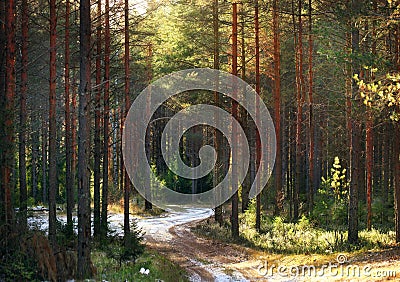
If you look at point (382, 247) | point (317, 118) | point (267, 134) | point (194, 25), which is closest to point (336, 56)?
point (382, 247)

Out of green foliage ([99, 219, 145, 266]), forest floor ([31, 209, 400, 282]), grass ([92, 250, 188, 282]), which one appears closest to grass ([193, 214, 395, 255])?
forest floor ([31, 209, 400, 282])

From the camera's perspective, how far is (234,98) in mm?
19297

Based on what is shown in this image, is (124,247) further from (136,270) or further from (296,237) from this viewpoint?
(296,237)

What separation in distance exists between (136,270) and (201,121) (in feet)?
56.5

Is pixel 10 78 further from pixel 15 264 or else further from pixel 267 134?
pixel 267 134

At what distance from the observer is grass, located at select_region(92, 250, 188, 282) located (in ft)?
37.4

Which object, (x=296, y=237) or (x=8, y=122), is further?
(x=296, y=237)

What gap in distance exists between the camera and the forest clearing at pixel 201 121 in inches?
428

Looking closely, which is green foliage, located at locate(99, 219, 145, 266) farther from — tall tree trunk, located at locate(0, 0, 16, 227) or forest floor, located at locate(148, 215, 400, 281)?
tall tree trunk, located at locate(0, 0, 16, 227)

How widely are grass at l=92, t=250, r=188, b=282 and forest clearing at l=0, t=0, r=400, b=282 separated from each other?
2.5 inches

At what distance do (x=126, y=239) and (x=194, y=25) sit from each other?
1245 centimetres

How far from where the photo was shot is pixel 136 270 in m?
12.2

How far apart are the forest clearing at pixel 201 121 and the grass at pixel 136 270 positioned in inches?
2.5

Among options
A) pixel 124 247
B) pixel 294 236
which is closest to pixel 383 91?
pixel 294 236
